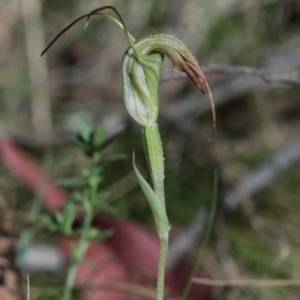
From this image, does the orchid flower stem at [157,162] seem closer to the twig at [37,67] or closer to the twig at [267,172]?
the twig at [267,172]

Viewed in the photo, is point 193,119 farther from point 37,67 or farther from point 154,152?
point 154,152

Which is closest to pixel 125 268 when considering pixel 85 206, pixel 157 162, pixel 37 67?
pixel 85 206

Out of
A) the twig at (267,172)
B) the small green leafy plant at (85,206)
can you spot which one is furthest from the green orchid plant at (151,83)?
the twig at (267,172)

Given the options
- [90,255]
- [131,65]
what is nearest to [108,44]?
[90,255]

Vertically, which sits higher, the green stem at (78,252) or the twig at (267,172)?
the green stem at (78,252)

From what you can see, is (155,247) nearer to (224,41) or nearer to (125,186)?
(125,186)

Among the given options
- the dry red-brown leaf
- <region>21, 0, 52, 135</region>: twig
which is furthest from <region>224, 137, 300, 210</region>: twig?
<region>21, 0, 52, 135</region>: twig
